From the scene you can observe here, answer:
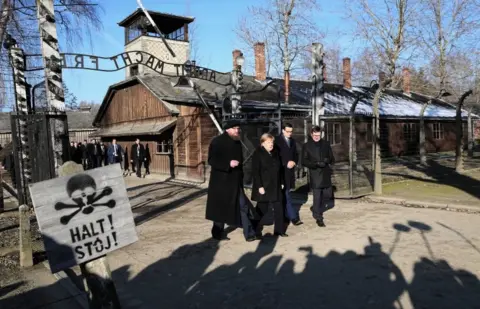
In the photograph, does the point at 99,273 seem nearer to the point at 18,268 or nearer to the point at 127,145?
the point at 18,268

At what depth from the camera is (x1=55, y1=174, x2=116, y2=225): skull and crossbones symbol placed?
11.3 feet

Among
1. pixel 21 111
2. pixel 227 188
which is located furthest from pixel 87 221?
pixel 21 111

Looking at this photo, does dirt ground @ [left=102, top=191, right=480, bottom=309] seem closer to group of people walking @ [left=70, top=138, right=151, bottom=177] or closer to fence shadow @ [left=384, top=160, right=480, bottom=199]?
fence shadow @ [left=384, top=160, right=480, bottom=199]

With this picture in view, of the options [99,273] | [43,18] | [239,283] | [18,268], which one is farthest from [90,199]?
[43,18]

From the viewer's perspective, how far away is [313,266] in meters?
5.23

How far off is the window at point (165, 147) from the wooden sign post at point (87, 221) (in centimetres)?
1510

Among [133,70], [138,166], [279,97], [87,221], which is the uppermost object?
[133,70]

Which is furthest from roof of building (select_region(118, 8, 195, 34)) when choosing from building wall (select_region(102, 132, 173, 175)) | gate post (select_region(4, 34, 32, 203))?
gate post (select_region(4, 34, 32, 203))

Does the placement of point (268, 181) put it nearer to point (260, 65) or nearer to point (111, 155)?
point (111, 155)

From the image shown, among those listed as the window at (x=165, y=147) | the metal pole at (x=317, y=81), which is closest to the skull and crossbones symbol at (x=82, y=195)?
the metal pole at (x=317, y=81)

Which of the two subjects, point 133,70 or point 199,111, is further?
point 133,70

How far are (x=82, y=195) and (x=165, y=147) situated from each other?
15958mm

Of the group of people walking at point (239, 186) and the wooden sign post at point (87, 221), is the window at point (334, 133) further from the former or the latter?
the wooden sign post at point (87, 221)

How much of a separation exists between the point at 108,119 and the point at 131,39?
5.14 metres
